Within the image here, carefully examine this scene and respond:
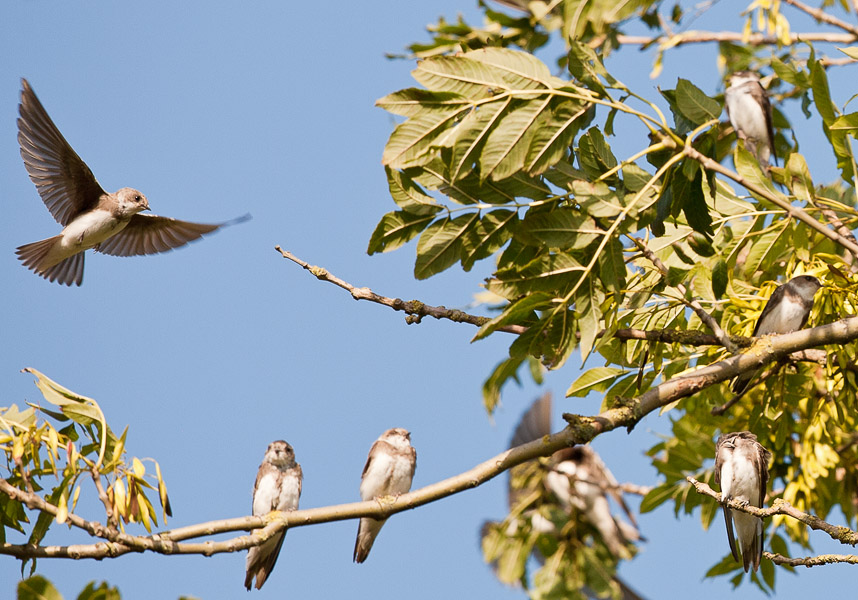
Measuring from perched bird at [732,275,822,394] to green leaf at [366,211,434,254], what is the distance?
1719 millimetres

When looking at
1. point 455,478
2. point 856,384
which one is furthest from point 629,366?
Result: point 455,478

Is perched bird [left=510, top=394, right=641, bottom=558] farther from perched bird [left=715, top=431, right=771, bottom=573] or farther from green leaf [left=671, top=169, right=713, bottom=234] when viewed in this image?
green leaf [left=671, top=169, right=713, bottom=234]

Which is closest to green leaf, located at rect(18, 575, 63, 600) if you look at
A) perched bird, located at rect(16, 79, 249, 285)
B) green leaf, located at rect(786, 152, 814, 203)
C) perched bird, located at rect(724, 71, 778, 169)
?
green leaf, located at rect(786, 152, 814, 203)

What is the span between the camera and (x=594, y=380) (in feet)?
13.3

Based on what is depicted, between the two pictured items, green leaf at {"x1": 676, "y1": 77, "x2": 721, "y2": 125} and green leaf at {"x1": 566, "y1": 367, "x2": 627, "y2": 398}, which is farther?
green leaf at {"x1": 566, "y1": 367, "x2": 627, "y2": 398}

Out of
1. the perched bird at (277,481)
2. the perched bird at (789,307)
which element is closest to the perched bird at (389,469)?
the perched bird at (277,481)

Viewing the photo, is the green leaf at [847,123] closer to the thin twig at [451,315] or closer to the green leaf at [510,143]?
the thin twig at [451,315]

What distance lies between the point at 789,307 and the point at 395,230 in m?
2.07

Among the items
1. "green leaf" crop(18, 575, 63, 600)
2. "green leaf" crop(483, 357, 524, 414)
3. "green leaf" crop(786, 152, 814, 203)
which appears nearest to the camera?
"green leaf" crop(18, 575, 63, 600)

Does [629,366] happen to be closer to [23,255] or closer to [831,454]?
[831,454]

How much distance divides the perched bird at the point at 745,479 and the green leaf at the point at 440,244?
214 cm

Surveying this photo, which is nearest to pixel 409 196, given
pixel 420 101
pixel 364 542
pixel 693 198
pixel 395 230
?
pixel 395 230

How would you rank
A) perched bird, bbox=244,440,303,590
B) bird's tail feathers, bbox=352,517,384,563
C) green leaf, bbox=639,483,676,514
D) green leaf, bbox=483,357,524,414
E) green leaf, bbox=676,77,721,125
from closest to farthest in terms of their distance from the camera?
green leaf, bbox=676,77,721,125
green leaf, bbox=639,483,676,514
green leaf, bbox=483,357,524,414
bird's tail feathers, bbox=352,517,384,563
perched bird, bbox=244,440,303,590

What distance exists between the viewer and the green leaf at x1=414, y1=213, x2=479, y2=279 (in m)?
3.32
